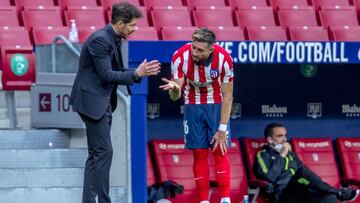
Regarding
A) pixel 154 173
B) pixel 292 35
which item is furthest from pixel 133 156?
pixel 292 35

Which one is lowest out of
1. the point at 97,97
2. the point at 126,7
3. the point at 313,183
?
the point at 313,183

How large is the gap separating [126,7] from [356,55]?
10.1 feet

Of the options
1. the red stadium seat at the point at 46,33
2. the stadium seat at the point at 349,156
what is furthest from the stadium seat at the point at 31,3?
the stadium seat at the point at 349,156

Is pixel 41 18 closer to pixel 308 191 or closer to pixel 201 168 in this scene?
pixel 308 191

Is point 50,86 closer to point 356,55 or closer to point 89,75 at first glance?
point 89,75

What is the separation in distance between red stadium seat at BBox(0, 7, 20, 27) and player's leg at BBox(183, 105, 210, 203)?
3.51 metres

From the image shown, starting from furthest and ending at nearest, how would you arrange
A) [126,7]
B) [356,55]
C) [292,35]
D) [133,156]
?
1. [292,35]
2. [356,55]
3. [133,156]
4. [126,7]

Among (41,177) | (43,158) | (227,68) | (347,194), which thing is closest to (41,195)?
(41,177)

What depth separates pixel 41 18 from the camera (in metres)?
11.7

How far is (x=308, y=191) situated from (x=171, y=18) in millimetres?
2398

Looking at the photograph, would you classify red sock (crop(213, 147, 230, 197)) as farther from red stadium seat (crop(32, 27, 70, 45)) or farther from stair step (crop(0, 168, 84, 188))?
red stadium seat (crop(32, 27, 70, 45))

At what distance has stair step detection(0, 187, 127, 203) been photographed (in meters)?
9.09

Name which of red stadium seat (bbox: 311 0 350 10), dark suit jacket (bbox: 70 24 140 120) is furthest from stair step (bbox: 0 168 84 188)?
red stadium seat (bbox: 311 0 350 10)

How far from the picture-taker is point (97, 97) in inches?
314
